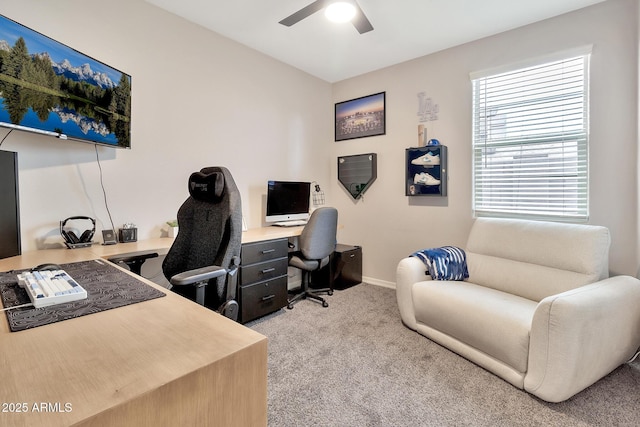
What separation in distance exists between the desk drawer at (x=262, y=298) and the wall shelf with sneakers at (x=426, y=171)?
1741 mm

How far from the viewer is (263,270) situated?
9.04 ft

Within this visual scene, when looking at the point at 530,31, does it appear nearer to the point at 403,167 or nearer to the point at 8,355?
the point at 403,167

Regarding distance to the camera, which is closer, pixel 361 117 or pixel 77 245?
pixel 77 245

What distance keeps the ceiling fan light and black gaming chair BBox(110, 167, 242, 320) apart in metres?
1.47

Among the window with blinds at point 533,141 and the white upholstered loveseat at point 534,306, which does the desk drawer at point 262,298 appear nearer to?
the white upholstered loveseat at point 534,306

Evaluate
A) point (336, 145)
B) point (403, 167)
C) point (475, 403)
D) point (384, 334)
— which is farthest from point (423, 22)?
point (475, 403)

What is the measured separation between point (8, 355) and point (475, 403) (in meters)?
1.97

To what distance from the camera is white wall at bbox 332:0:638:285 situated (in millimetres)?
2377

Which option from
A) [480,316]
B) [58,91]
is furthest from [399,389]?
[58,91]

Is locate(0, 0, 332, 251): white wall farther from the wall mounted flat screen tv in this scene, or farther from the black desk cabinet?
the black desk cabinet

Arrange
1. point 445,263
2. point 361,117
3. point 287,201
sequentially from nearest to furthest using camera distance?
point 445,263 < point 287,201 < point 361,117

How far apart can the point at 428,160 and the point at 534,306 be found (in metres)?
1.75

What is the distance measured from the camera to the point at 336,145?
14.1 feet

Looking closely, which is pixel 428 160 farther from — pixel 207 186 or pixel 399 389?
pixel 207 186
